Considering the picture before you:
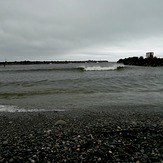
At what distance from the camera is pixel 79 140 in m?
5.40

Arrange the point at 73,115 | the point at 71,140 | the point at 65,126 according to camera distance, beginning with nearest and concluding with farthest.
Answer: the point at 71,140
the point at 65,126
the point at 73,115

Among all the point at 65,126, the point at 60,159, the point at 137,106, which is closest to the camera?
the point at 60,159

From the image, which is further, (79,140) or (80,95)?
(80,95)

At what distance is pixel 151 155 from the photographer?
4465 mm

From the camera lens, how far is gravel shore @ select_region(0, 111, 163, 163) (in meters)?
4.42

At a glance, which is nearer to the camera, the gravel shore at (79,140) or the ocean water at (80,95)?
the gravel shore at (79,140)

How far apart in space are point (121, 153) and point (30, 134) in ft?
11.1

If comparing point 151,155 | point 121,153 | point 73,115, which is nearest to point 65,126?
point 73,115

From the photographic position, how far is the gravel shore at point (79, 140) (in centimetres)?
442

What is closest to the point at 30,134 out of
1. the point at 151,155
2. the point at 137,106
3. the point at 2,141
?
the point at 2,141

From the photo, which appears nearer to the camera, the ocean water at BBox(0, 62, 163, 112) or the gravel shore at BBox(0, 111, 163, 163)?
the gravel shore at BBox(0, 111, 163, 163)

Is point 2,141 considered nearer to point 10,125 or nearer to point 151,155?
point 10,125

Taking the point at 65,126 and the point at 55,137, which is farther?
the point at 65,126

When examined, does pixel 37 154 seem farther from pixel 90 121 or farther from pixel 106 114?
pixel 106 114
